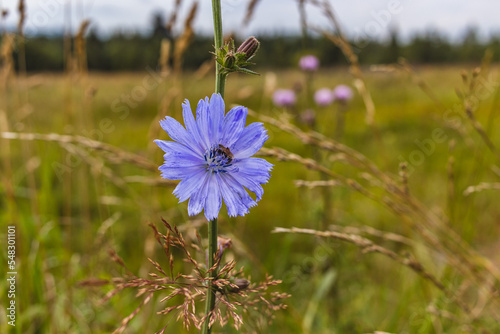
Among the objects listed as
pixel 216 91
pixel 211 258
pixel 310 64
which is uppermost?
pixel 310 64

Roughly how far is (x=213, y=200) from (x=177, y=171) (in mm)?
60

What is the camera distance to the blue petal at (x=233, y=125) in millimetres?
556

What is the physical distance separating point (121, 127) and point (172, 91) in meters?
5.25

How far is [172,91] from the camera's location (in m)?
1.59

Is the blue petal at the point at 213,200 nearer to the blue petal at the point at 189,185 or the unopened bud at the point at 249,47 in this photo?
the blue petal at the point at 189,185

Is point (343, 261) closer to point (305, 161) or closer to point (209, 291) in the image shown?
point (305, 161)

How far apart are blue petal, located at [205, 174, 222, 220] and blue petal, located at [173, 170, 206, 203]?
0.02m

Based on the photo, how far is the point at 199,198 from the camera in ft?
1.84

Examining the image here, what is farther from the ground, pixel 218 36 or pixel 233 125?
pixel 218 36

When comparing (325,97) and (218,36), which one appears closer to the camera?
(218,36)

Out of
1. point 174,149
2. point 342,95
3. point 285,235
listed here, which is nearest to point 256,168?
point 174,149

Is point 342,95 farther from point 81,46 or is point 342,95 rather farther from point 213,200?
point 213,200

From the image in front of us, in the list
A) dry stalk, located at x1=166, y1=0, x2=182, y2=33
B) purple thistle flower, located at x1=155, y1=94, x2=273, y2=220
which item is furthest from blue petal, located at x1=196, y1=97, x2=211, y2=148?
dry stalk, located at x1=166, y1=0, x2=182, y2=33

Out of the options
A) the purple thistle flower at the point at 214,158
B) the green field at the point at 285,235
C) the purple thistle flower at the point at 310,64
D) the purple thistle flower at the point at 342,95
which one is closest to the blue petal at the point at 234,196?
the purple thistle flower at the point at 214,158
